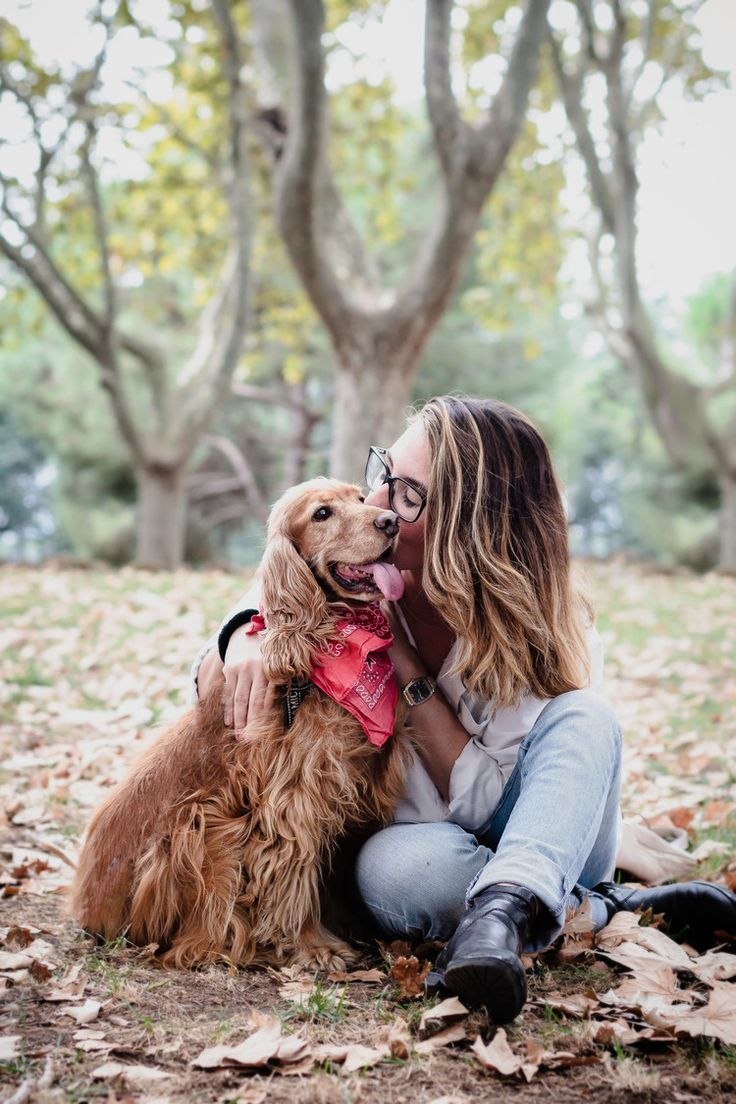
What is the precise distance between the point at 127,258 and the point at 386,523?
12017mm

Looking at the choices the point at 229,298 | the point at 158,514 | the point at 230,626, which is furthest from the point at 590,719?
the point at 229,298

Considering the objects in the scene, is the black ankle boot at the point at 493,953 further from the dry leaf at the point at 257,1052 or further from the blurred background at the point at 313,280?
the blurred background at the point at 313,280

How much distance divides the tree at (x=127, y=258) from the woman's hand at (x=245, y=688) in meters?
8.53

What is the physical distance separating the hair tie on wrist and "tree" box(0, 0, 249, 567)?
8.32 meters

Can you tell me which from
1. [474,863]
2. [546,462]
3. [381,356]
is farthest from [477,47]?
[474,863]

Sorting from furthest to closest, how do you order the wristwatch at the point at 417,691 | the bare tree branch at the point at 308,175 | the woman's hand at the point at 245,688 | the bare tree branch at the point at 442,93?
the bare tree branch at the point at 442,93, the bare tree branch at the point at 308,175, the wristwatch at the point at 417,691, the woman's hand at the point at 245,688

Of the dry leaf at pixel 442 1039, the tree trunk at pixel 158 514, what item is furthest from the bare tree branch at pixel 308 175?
the dry leaf at pixel 442 1039

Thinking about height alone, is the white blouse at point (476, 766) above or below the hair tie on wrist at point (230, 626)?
below

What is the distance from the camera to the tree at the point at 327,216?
8102mm

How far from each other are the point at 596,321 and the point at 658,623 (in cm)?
935

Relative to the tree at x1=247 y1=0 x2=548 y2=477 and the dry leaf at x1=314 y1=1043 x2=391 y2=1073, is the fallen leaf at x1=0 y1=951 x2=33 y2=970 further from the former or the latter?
the tree at x1=247 y1=0 x2=548 y2=477

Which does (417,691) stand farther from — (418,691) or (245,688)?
(245,688)

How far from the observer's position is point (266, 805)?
8.61ft

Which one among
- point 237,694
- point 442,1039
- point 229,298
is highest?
point 229,298
